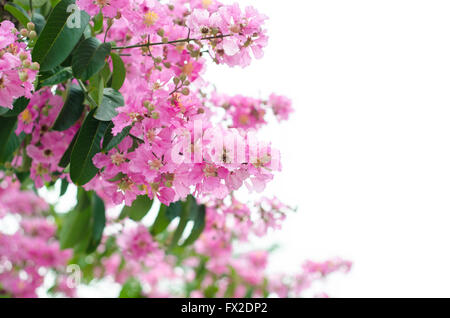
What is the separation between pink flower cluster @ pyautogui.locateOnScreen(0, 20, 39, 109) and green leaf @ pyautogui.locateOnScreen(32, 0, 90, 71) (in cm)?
7

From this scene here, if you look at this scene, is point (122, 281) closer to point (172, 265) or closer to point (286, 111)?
point (172, 265)

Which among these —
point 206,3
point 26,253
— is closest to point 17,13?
point 206,3

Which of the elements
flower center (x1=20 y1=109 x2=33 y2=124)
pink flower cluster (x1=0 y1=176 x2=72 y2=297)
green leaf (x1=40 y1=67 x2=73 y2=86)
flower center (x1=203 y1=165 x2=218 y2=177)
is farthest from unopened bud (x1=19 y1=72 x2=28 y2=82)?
pink flower cluster (x1=0 y1=176 x2=72 y2=297)

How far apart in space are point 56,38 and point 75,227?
3.23 ft

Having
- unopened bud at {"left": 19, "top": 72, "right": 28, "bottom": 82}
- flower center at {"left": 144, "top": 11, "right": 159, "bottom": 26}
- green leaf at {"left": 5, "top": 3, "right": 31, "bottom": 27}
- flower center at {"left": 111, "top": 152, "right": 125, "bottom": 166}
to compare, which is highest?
green leaf at {"left": 5, "top": 3, "right": 31, "bottom": 27}

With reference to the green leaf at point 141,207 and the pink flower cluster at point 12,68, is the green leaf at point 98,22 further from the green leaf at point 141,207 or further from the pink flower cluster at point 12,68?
the green leaf at point 141,207

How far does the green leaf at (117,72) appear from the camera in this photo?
43.0 inches

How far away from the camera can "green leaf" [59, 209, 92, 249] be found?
1.71 meters

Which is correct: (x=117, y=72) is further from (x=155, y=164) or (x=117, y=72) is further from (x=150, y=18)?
(x=155, y=164)

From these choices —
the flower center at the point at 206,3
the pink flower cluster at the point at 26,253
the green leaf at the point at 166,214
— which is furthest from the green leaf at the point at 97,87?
the pink flower cluster at the point at 26,253

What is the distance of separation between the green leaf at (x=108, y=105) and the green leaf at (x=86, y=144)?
0.03 meters

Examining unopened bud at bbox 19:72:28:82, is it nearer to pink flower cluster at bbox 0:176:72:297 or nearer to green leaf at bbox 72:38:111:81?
green leaf at bbox 72:38:111:81

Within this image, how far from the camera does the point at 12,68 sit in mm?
782
